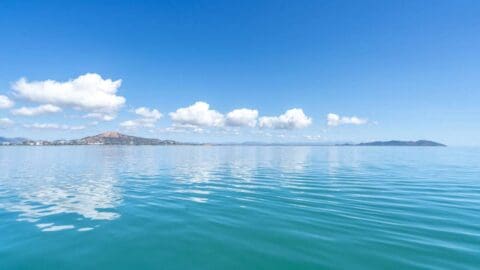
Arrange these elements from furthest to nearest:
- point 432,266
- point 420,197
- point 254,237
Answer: point 420,197
point 254,237
point 432,266

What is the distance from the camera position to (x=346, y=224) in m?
13.4

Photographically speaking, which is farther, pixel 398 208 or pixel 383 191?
pixel 383 191

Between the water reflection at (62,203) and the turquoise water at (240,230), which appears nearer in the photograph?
the turquoise water at (240,230)

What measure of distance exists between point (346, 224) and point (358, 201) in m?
6.20

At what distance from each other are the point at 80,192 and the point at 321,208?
19.5 meters

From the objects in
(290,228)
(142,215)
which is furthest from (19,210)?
(290,228)

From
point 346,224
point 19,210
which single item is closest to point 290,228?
point 346,224

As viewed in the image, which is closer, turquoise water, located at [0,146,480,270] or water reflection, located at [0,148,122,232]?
turquoise water, located at [0,146,480,270]

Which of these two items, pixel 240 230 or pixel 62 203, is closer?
pixel 240 230

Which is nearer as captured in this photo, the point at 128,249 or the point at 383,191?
the point at 128,249

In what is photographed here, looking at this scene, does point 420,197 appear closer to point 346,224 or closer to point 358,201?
point 358,201

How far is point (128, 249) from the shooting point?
1064 centimetres

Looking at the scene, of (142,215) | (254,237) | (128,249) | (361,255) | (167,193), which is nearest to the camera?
(361,255)

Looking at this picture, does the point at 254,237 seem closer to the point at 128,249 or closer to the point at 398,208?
the point at 128,249
